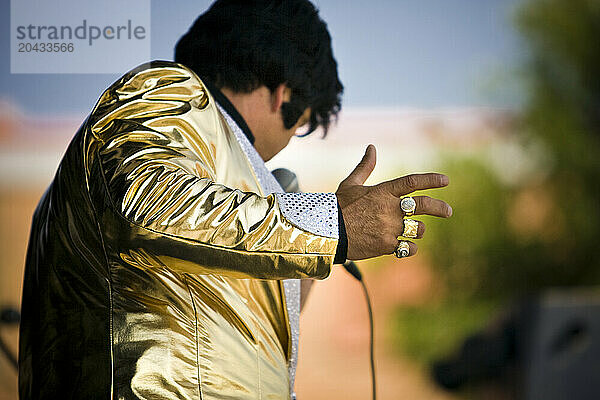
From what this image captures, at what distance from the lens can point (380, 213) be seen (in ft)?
2.03

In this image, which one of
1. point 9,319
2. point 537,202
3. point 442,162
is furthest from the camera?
point 537,202

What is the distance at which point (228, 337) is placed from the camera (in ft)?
2.50

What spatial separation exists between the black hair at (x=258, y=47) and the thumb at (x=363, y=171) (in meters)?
0.31

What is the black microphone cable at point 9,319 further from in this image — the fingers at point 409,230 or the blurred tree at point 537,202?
the fingers at point 409,230

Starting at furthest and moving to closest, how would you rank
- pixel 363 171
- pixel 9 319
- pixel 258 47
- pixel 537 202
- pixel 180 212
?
pixel 537 202 → pixel 9 319 → pixel 258 47 → pixel 363 171 → pixel 180 212

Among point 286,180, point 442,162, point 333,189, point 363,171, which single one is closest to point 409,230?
point 363,171

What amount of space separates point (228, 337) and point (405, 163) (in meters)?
0.95

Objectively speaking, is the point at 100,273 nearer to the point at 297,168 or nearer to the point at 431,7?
the point at 297,168

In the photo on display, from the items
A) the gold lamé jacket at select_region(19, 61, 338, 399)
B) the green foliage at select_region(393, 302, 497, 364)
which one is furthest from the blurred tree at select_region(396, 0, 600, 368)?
the gold lamé jacket at select_region(19, 61, 338, 399)

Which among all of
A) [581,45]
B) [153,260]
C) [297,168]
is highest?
[581,45]

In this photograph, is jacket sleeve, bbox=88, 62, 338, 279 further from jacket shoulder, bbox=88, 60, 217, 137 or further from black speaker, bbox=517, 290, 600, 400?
black speaker, bbox=517, 290, 600, 400

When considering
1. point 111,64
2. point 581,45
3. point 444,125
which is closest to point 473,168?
point 444,125

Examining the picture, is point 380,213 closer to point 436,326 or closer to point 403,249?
point 403,249

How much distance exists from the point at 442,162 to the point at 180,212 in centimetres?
120
